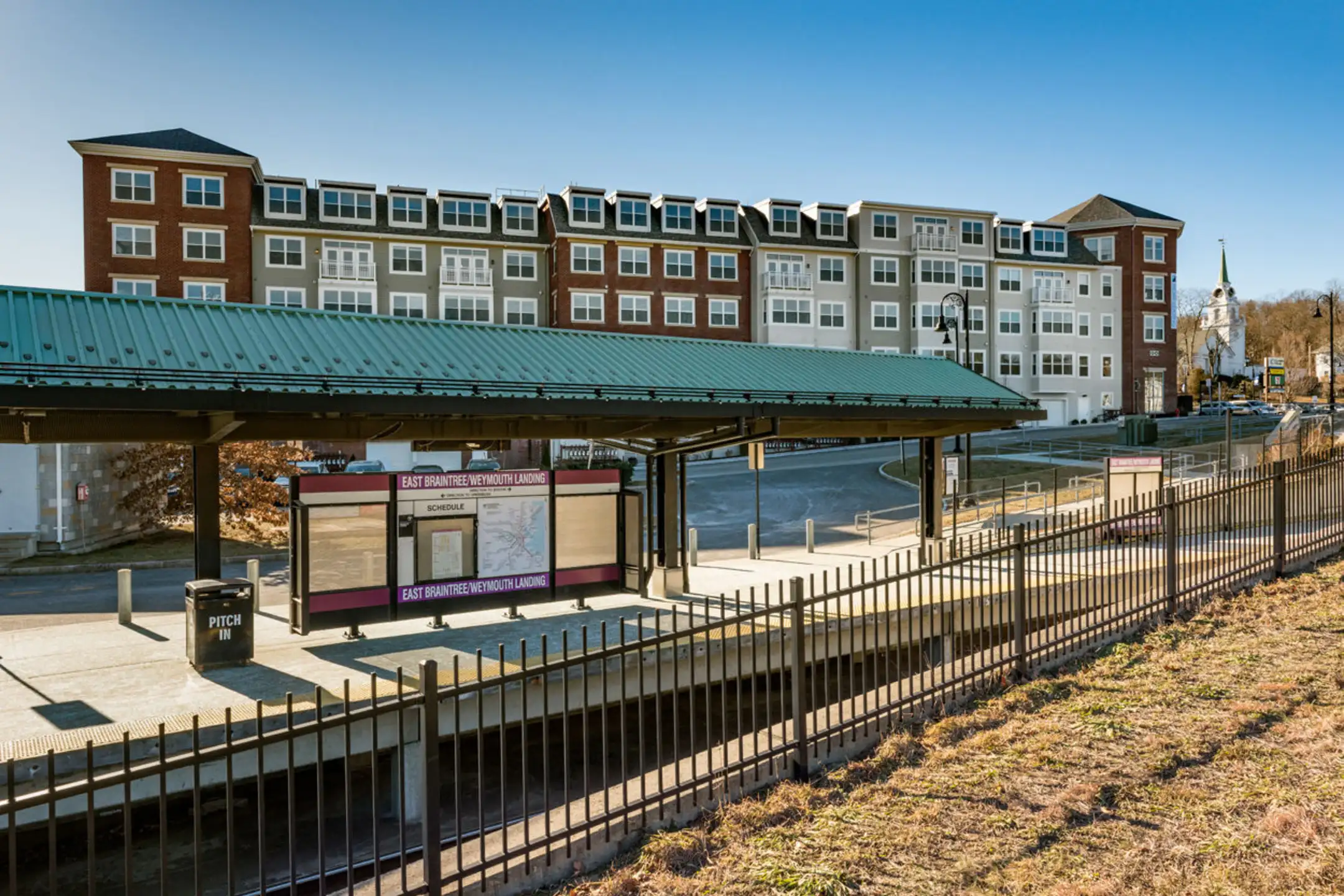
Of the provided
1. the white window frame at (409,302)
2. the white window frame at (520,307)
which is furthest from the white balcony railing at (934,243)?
the white window frame at (409,302)

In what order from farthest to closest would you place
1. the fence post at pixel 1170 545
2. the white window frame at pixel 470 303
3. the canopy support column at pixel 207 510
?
the white window frame at pixel 470 303 → the canopy support column at pixel 207 510 → the fence post at pixel 1170 545

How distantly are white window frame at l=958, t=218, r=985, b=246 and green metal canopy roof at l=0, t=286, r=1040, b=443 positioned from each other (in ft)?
155

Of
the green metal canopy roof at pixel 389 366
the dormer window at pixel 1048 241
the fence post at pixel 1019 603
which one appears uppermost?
the dormer window at pixel 1048 241

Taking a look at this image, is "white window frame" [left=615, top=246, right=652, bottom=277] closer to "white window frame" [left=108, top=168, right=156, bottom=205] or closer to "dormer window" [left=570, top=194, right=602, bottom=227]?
"dormer window" [left=570, top=194, right=602, bottom=227]

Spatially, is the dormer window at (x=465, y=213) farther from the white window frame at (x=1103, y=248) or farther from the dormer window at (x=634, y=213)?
the white window frame at (x=1103, y=248)

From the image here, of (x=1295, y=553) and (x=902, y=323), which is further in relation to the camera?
(x=902, y=323)

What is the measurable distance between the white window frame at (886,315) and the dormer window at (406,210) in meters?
29.4

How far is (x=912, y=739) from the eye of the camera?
7.79 m

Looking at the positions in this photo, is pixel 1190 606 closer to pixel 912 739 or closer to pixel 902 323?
pixel 912 739

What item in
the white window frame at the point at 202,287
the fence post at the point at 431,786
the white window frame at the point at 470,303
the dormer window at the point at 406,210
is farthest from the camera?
the white window frame at the point at 470,303

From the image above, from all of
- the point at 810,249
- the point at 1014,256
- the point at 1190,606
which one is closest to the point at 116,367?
the point at 1190,606

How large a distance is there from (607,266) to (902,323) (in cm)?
2083

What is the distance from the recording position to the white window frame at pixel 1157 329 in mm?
68312

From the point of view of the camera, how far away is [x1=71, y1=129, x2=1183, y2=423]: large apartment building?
47.1m
